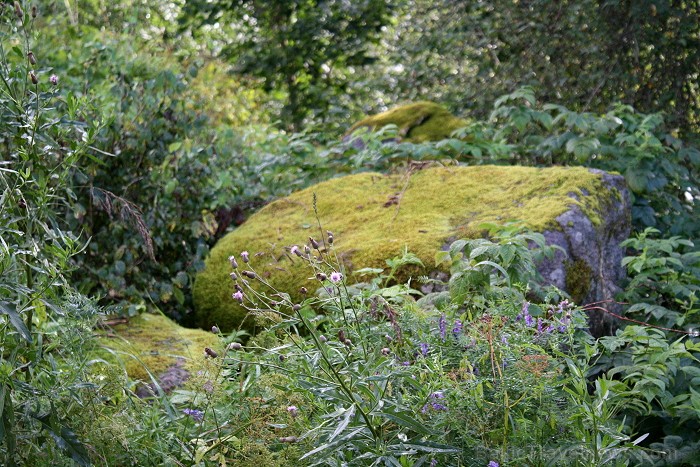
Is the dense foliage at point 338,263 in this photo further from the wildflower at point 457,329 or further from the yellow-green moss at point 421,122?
the yellow-green moss at point 421,122

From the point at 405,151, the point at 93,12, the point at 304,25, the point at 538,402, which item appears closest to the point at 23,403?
the point at 538,402

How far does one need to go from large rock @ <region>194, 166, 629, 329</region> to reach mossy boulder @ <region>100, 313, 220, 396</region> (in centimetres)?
41

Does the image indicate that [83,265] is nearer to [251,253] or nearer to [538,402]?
[251,253]

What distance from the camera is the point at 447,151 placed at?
621cm

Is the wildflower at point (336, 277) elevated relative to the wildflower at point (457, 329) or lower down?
elevated

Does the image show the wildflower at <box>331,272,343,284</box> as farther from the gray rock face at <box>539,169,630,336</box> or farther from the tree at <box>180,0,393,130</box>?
the tree at <box>180,0,393,130</box>

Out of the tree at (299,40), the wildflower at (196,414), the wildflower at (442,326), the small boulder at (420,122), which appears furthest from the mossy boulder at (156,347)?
the tree at (299,40)

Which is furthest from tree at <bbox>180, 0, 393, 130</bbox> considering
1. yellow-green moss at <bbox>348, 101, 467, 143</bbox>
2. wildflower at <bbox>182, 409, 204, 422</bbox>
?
wildflower at <bbox>182, 409, 204, 422</bbox>

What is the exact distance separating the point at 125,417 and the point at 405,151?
12.1ft

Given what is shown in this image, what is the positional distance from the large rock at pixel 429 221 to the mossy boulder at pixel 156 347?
41 cm

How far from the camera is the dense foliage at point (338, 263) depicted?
232 centimetres

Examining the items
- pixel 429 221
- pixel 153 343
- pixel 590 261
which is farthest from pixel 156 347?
pixel 590 261

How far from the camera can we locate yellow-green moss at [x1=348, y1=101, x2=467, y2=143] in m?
6.98

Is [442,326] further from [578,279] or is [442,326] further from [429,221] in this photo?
[429,221]
